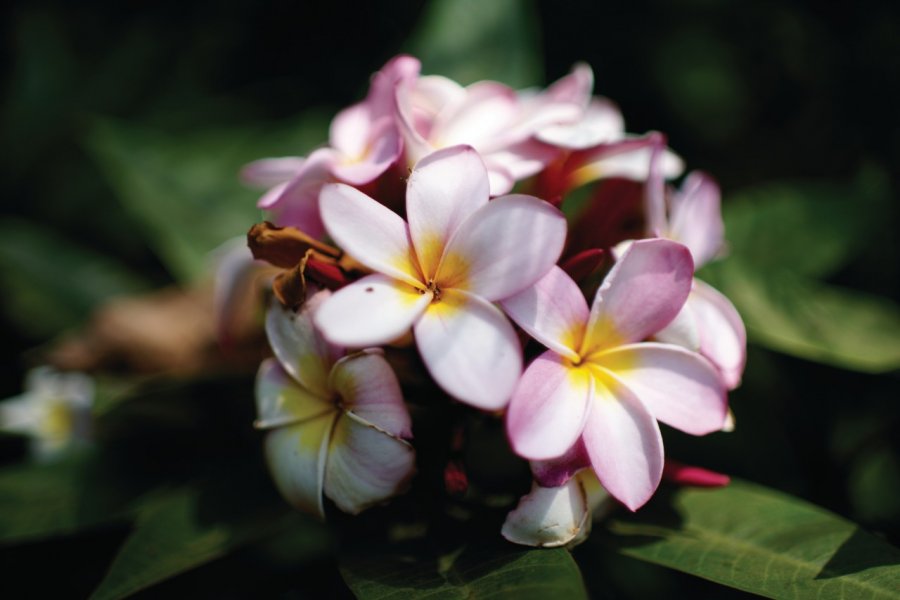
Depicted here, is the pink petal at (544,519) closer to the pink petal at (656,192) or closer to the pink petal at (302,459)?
the pink petal at (302,459)

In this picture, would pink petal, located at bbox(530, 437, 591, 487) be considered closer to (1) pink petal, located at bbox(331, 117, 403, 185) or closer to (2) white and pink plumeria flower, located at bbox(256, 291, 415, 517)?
(2) white and pink plumeria flower, located at bbox(256, 291, 415, 517)

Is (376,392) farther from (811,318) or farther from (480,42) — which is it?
(480,42)

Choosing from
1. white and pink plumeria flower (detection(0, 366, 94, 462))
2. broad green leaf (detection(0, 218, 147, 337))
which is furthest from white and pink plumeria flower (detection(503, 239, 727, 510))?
broad green leaf (detection(0, 218, 147, 337))

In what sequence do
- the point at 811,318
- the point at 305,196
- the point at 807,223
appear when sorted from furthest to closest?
the point at 807,223 → the point at 811,318 → the point at 305,196

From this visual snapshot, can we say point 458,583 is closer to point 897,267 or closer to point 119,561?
point 119,561

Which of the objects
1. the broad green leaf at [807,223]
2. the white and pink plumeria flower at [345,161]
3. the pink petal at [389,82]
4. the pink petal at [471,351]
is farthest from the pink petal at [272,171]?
the broad green leaf at [807,223]

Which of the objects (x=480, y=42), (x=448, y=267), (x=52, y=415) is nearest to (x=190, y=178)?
(x=52, y=415)

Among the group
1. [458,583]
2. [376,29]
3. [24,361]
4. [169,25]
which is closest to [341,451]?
[458,583]

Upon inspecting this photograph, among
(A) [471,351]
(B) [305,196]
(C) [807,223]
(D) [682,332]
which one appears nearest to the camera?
(A) [471,351]
